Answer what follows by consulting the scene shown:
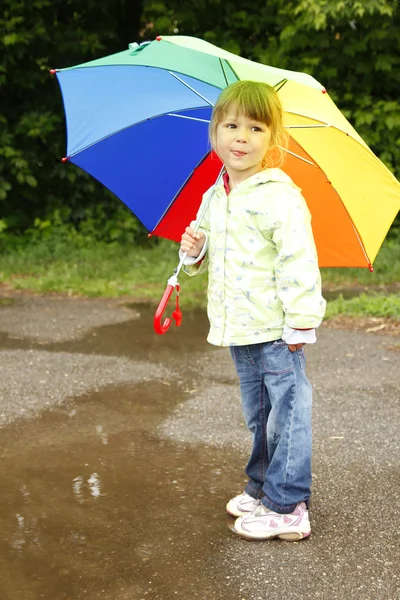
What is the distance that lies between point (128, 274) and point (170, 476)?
18.5ft

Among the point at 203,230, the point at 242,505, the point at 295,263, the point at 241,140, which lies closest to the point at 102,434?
the point at 242,505

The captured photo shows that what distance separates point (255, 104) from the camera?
286 cm

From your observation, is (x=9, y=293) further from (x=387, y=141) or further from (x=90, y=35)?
(x=387, y=141)

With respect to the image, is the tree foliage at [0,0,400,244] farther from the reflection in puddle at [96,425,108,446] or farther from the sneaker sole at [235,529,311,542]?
the sneaker sole at [235,529,311,542]

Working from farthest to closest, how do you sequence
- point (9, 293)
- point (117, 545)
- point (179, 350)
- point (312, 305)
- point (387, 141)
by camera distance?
point (387, 141) < point (9, 293) < point (179, 350) < point (117, 545) < point (312, 305)

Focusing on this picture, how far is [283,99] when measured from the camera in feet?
9.82

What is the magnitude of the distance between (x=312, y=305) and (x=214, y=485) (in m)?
1.15

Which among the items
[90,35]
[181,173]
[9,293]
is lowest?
[9,293]

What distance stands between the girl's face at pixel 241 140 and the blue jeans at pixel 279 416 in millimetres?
658

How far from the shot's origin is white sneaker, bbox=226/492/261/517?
3301 mm

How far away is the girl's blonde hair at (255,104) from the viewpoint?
2865 mm

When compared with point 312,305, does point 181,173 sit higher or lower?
higher

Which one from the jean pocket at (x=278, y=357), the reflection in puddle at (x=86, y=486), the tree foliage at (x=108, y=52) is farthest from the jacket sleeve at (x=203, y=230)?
the tree foliage at (x=108, y=52)

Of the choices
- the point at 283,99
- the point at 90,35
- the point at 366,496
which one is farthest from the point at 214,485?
the point at 90,35
